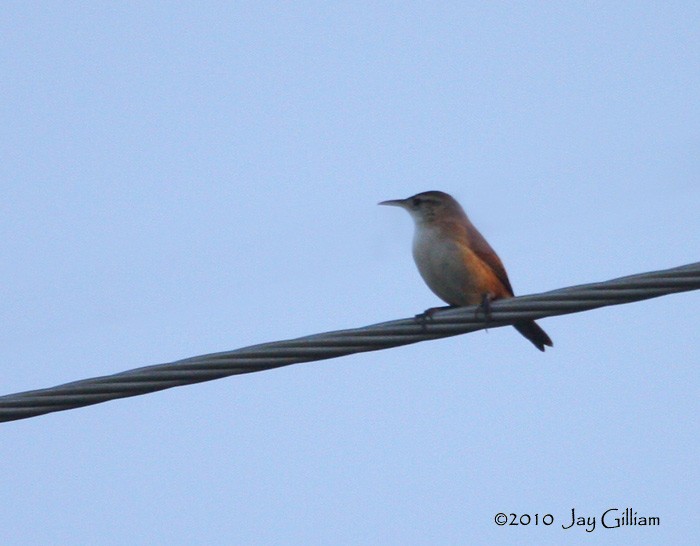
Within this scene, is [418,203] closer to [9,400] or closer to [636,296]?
[636,296]

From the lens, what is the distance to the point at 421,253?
7.66 meters

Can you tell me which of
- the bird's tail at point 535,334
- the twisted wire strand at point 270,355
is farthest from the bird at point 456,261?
the twisted wire strand at point 270,355

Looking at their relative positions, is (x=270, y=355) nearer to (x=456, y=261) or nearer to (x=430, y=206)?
(x=456, y=261)

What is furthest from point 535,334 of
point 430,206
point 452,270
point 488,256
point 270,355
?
point 270,355

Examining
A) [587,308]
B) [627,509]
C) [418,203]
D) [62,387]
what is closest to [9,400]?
[62,387]

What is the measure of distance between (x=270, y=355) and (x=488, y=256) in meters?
3.38

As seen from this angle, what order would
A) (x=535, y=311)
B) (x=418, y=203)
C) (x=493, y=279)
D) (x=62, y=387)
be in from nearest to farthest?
(x=62, y=387) → (x=535, y=311) → (x=493, y=279) → (x=418, y=203)

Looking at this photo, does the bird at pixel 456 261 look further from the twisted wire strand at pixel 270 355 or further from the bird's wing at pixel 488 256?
the twisted wire strand at pixel 270 355

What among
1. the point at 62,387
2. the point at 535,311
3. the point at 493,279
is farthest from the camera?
the point at 493,279

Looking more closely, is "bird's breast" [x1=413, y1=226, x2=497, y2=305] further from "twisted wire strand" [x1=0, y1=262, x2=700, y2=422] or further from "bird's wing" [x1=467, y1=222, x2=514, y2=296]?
"twisted wire strand" [x1=0, y1=262, x2=700, y2=422]

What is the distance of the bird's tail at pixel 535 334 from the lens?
7688mm

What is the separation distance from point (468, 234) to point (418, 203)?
0.55 metres

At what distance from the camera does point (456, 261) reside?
7.45m

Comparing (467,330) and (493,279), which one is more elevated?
(493,279)
